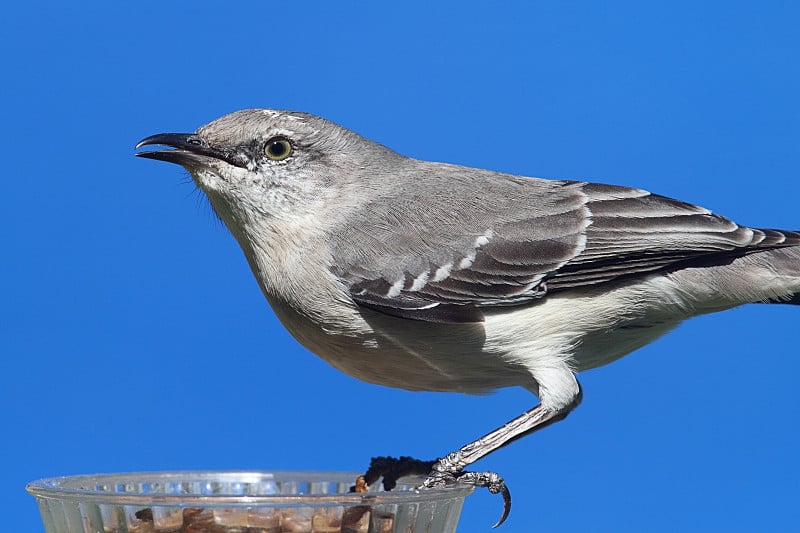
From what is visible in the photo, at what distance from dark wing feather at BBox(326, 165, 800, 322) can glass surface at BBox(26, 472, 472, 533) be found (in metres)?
0.68

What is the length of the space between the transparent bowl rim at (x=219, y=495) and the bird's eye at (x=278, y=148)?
1.01 metres

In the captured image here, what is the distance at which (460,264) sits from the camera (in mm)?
2896

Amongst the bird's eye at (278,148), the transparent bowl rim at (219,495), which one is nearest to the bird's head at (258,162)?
the bird's eye at (278,148)

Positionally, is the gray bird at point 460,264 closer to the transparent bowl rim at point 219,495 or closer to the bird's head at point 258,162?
the bird's head at point 258,162

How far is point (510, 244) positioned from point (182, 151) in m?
1.10

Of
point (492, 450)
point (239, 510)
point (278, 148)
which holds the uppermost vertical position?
point (278, 148)

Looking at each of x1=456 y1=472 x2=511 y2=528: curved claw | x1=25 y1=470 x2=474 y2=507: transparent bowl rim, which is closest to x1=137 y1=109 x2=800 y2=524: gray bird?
x1=456 y1=472 x2=511 y2=528: curved claw

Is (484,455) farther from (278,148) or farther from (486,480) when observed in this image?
(278,148)

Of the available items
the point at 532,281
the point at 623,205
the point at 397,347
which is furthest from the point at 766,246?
the point at 397,347

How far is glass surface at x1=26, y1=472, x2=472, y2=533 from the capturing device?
6.54ft

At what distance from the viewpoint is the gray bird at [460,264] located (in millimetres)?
2768

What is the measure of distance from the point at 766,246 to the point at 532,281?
858mm

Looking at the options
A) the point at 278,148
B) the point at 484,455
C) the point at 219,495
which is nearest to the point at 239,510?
the point at 219,495

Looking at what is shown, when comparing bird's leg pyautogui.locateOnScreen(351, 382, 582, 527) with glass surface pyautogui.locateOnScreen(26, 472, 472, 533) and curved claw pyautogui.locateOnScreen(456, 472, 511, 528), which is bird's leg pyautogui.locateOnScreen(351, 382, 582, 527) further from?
glass surface pyautogui.locateOnScreen(26, 472, 472, 533)
